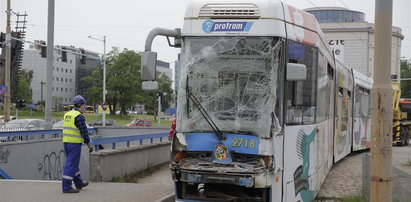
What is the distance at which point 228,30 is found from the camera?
7477 mm

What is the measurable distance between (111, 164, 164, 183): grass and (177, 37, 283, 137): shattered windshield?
5.30 m

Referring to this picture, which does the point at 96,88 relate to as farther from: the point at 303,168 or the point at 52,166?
the point at 303,168

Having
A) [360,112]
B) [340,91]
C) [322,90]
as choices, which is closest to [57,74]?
[360,112]

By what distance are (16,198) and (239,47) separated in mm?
4598

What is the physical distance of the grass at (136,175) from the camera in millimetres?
12394

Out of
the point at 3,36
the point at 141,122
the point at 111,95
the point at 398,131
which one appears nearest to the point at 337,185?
the point at 398,131

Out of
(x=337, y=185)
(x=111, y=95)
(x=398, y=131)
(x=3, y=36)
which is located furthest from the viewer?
(x=111, y=95)

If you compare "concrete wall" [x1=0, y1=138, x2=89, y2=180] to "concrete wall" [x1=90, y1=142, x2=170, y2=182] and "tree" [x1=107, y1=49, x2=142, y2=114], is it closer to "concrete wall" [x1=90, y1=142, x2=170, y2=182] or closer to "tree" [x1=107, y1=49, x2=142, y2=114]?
"concrete wall" [x1=90, y1=142, x2=170, y2=182]

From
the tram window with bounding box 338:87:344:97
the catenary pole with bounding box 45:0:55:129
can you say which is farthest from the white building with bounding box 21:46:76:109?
the tram window with bounding box 338:87:344:97

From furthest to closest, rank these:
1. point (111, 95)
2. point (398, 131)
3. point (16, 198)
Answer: point (111, 95)
point (398, 131)
point (16, 198)

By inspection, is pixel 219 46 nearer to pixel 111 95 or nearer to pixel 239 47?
pixel 239 47

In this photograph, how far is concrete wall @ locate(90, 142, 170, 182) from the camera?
11.1 metres

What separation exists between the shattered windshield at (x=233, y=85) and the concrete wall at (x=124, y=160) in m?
4.28

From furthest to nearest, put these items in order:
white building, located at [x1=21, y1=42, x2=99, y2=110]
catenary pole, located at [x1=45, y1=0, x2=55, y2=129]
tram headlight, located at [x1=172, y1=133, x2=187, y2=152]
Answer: white building, located at [x1=21, y1=42, x2=99, y2=110] → catenary pole, located at [x1=45, y1=0, x2=55, y2=129] → tram headlight, located at [x1=172, y1=133, x2=187, y2=152]
